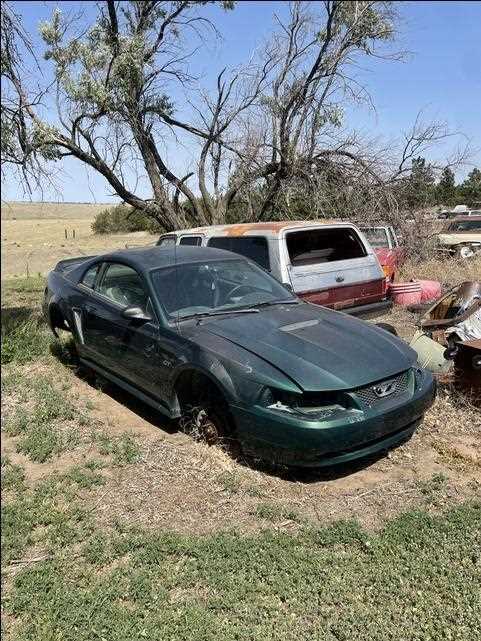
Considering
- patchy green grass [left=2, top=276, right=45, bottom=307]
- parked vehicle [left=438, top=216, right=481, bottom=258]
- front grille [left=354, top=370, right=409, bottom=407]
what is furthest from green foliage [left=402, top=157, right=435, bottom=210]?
front grille [left=354, top=370, right=409, bottom=407]

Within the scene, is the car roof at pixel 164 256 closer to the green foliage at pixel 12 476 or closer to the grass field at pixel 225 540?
the grass field at pixel 225 540

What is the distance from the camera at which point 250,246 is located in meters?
6.75

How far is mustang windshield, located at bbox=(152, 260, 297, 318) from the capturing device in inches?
180

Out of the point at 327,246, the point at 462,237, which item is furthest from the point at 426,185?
the point at 327,246

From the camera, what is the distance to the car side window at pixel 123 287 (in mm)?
4816

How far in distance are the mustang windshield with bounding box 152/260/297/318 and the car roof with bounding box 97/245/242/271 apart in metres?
0.09

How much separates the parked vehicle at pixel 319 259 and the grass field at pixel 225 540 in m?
2.31

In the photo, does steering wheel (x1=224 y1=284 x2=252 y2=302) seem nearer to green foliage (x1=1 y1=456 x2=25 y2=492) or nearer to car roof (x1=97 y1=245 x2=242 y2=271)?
car roof (x1=97 y1=245 x2=242 y2=271)

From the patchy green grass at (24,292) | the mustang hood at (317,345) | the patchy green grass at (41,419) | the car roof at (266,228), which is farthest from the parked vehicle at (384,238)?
the patchy green grass at (41,419)

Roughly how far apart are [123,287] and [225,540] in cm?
279

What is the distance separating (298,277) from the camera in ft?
20.7

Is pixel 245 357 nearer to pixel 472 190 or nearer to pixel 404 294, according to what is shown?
pixel 404 294

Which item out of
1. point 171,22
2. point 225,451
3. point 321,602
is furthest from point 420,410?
point 171,22

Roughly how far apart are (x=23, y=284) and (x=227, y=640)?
1233 centimetres
